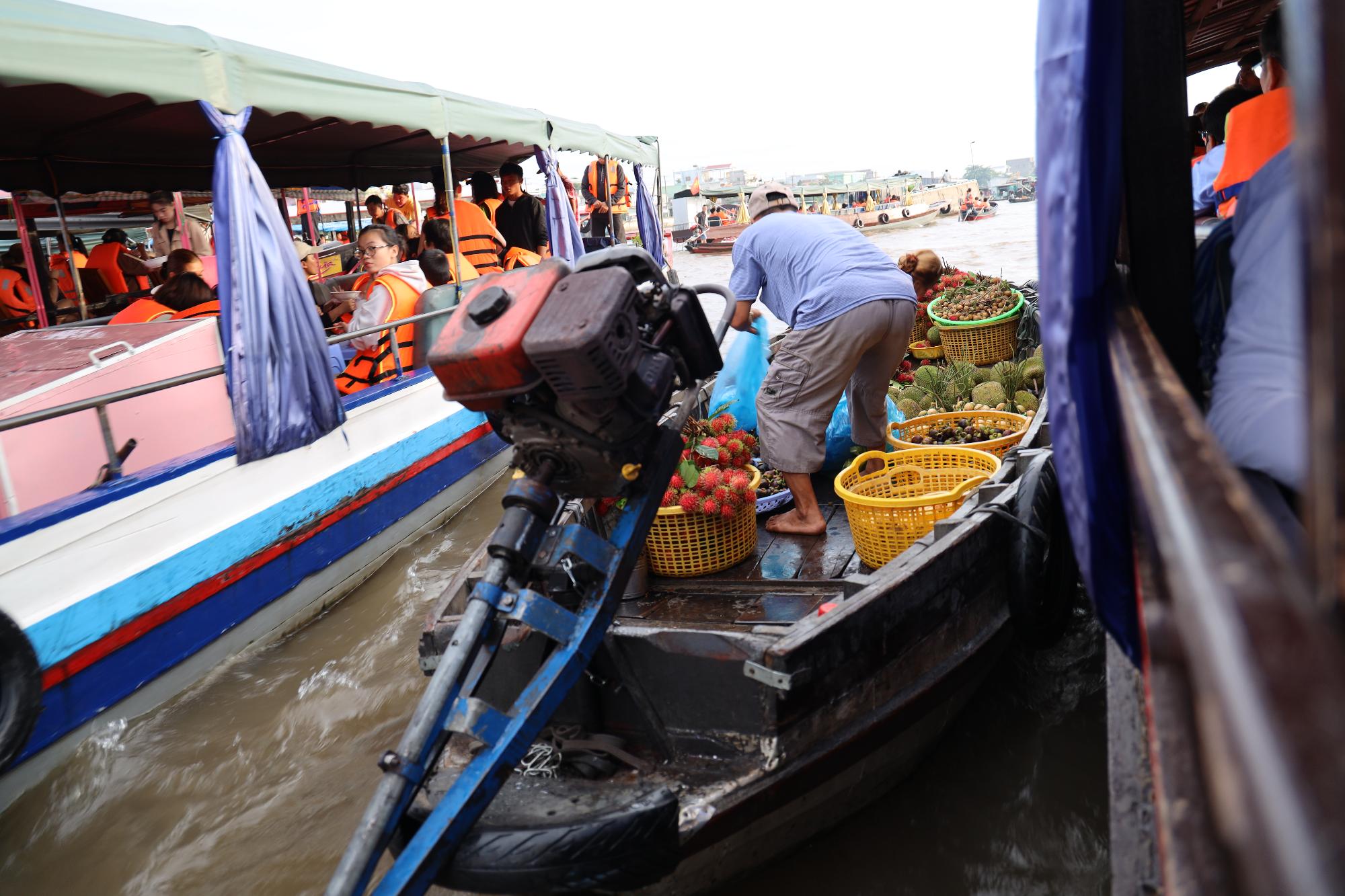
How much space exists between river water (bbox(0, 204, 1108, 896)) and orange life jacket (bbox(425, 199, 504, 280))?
3.92 m

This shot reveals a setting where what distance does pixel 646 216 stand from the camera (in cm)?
1107

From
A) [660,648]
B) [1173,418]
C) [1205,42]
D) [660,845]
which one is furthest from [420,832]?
[1205,42]

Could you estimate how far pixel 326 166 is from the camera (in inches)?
373

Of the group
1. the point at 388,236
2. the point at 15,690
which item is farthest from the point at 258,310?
the point at 388,236

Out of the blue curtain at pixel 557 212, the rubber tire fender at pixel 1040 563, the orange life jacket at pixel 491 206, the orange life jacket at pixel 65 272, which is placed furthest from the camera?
the orange life jacket at pixel 65 272

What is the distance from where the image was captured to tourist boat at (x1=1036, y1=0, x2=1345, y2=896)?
1.57 feet

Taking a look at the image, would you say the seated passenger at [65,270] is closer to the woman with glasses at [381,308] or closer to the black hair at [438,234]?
the black hair at [438,234]

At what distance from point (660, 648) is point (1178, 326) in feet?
4.77

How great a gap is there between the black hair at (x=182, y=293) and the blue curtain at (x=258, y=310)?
1.14 metres

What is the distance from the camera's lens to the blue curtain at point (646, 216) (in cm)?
1094

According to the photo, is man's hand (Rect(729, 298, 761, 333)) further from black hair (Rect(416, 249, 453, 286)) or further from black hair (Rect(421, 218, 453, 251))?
black hair (Rect(421, 218, 453, 251))

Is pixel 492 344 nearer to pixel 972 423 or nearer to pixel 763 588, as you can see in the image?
pixel 763 588

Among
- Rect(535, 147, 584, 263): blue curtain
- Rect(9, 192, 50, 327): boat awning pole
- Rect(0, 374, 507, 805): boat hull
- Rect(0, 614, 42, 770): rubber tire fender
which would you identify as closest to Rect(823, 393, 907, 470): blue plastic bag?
Rect(0, 374, 507, 805): boat hull

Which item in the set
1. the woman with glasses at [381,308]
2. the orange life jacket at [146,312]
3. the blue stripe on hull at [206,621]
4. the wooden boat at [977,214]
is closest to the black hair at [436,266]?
the woman with glasses at [381,308]
